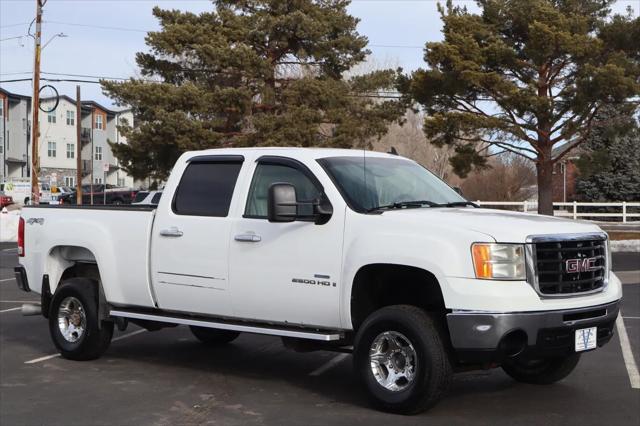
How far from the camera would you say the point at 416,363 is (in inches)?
237

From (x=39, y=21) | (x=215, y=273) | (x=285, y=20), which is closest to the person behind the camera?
(x=215, y=273)

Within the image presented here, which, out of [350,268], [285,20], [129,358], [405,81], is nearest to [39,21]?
[285,20]

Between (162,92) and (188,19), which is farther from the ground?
(188,19)

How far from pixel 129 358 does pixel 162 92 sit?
→ 1085 inches

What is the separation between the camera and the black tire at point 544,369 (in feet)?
23.7

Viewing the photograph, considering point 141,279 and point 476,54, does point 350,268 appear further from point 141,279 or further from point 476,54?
point 476,54

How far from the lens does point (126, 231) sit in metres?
7.92

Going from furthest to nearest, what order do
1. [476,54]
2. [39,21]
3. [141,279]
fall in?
[39,21] < [476,54] < [141,279]

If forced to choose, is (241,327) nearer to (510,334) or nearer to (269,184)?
(269,184)

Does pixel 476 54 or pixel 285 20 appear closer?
pixel 476 54

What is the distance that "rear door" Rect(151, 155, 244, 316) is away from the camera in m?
7.21

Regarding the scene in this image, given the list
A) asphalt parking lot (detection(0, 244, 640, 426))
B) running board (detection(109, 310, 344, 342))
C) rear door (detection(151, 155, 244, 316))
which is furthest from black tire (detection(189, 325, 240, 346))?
rear door (detection(151, 155, 244, 316))

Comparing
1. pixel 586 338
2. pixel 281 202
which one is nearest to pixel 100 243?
pixel 281 202

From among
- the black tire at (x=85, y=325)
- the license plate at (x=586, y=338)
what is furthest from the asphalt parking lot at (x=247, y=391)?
the license plate at (x=586, y=338)
